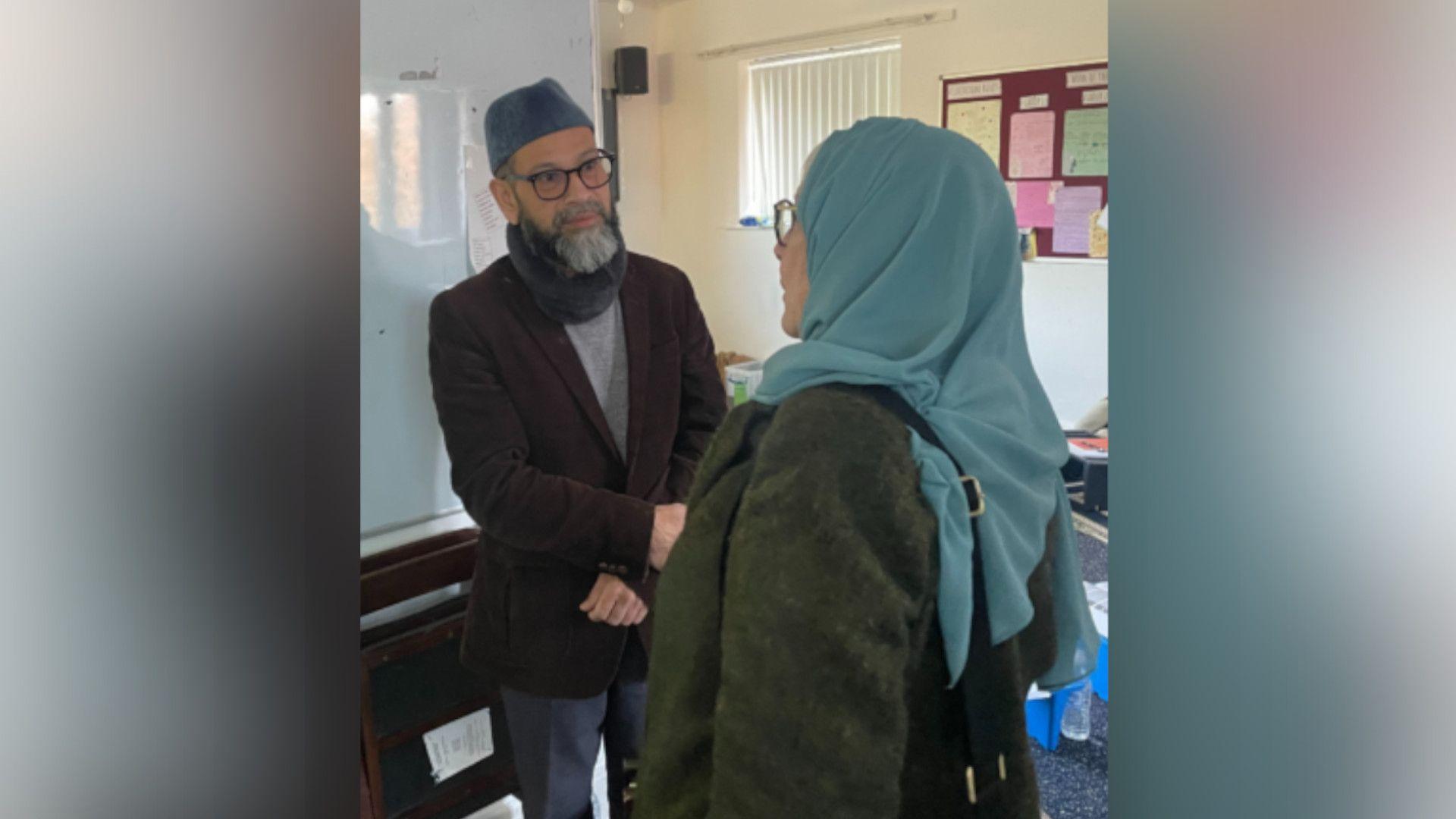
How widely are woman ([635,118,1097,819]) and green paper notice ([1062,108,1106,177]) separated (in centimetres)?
5

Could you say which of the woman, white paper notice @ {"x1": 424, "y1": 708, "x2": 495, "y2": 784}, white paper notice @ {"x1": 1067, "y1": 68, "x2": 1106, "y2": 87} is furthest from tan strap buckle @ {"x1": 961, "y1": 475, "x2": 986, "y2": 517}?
white paper notice @ {"x1": 424, "y1": 708, "x2": 495, "y2": 784}

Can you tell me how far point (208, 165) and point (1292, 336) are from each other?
40 centimetres

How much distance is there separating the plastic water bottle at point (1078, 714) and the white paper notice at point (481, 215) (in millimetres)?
605

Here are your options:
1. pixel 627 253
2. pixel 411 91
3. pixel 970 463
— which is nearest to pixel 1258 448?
pixel 970 463

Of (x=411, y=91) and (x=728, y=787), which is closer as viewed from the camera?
(x=728, y=787)

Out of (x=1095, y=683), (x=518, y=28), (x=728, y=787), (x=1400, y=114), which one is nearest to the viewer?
(x=1400, y=114)

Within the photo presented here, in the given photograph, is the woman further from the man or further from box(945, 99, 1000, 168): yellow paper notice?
the man

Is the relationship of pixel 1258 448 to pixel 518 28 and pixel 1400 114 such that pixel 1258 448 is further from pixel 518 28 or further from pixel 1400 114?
pixel 518 28

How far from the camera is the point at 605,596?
0.85 metres

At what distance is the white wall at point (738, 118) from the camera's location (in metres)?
0.62

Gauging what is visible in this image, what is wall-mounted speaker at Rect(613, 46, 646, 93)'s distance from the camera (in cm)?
81

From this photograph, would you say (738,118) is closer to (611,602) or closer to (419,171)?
(419,171)

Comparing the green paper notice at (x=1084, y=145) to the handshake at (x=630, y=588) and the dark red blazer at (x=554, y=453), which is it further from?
the handshake at (x=630, y=588)

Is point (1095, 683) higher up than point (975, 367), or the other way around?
point (975, 367)
